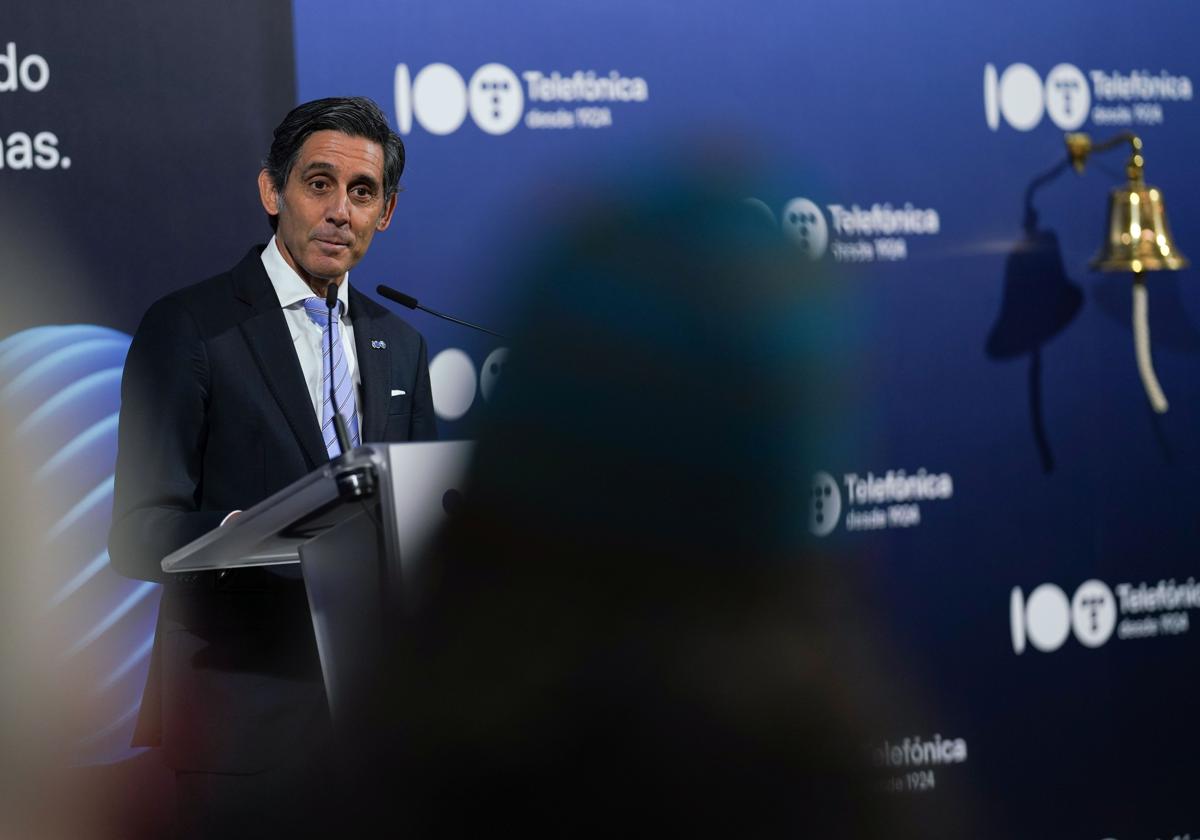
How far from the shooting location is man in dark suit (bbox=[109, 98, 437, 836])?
1974 millimetres

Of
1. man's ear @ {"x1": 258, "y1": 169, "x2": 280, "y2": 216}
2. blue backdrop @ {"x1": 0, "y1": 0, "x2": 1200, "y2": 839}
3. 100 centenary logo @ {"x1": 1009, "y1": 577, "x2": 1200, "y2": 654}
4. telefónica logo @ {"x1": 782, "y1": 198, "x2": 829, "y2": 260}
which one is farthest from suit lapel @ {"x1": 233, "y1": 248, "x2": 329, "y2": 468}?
100 centenary logo @ {"x1": 1009, "y1": 577, "x2": 1200, "y2": 654}

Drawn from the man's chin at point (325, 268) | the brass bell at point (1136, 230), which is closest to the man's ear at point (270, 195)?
the man's chin at point (325, 268)

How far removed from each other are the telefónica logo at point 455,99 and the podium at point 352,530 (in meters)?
1.68

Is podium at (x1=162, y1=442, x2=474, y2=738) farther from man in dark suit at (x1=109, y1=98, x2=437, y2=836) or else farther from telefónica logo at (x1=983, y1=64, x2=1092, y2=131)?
telefónica logo at (x1=983, y1=64, x2=1092, y2=131)

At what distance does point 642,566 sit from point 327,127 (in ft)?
5.23

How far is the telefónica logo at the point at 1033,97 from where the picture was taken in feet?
11.9

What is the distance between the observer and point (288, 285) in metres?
2.19

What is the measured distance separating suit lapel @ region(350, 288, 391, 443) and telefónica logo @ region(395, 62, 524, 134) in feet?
3.49

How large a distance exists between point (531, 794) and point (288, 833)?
18cm

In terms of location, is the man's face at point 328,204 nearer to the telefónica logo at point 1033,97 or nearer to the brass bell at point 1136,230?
the telefónica logo at point 1033,97

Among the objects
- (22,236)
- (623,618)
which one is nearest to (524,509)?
(623,618)

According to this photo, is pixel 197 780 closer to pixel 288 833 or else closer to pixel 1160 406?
pixel 288 833

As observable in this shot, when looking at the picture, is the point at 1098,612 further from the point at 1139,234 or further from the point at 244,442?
the point at 244,442

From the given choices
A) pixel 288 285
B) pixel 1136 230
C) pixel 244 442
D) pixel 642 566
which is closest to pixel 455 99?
pixel 288 285
